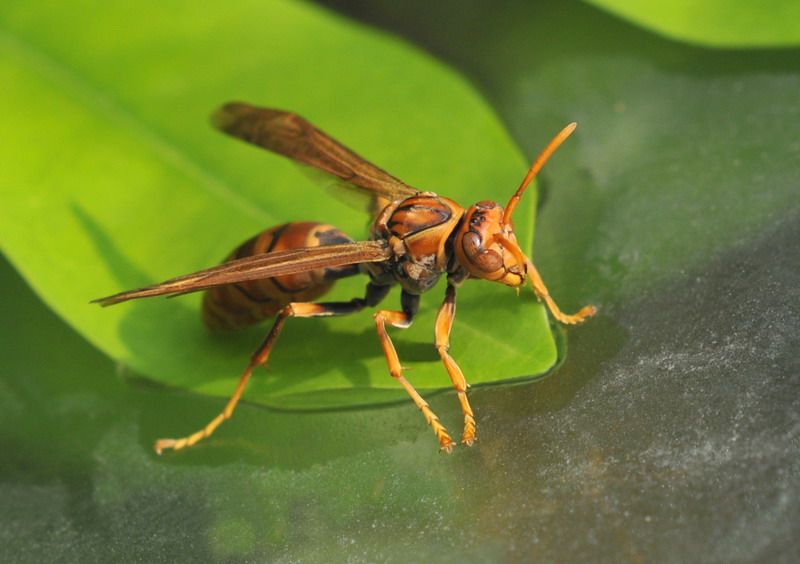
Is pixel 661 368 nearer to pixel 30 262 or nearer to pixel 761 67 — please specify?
pixel 761 67

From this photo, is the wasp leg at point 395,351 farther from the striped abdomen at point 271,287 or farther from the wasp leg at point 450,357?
the striped abdomen at point 271,287

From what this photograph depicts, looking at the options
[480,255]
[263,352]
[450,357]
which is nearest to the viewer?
[450,357]

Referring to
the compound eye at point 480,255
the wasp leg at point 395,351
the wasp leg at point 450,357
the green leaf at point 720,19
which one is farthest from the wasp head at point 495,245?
the green leaf at point 720,19

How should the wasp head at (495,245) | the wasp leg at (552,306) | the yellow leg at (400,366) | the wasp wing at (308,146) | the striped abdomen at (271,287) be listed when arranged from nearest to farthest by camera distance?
the yellow leg at (400,366)
the wasp leg at (552,306)
the wasp head at (495,245)
the striped abdomen at (271,287)
the wasp wing at (308,146)

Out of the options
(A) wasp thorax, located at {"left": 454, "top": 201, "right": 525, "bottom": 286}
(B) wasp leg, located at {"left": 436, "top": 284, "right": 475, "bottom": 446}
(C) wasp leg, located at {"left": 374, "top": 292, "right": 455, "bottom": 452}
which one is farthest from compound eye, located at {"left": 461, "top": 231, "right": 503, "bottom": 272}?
(C) wasp leg, located at {"left": 374, "top": 292, "right": 455, "bottom": 452}

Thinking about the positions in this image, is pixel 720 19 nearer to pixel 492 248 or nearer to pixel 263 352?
pixel 492 248

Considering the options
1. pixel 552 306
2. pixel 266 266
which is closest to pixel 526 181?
pixel 552 306

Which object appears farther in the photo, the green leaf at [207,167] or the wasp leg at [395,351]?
the green leaf at [207,167]
